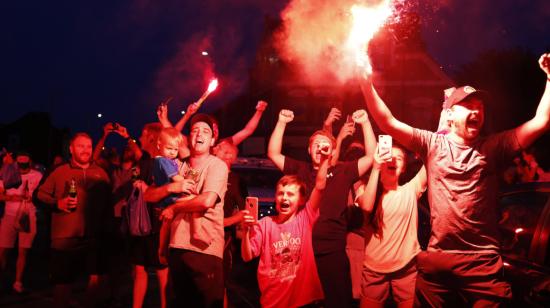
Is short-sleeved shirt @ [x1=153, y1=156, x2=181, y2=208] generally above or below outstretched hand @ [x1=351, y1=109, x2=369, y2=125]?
below

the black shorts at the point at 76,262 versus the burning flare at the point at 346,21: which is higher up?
the burning flare at the point at 346,21

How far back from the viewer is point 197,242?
4.86 meters

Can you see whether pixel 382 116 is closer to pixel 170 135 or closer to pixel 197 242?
pixel 197 242

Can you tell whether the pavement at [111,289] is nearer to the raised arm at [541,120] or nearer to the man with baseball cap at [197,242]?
the man with baseball cap at [197,242]

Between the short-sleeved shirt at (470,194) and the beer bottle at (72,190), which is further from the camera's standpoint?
the beer bottle at (72,190)

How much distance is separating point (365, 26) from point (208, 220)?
2.18 m

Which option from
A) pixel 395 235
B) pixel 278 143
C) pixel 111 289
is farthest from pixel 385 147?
pixel 111 289

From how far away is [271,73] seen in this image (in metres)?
31.8

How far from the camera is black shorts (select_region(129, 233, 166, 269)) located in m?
6.67

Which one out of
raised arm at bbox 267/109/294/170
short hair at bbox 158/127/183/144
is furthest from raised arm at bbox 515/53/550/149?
short hair at bbox 158/127/183/144

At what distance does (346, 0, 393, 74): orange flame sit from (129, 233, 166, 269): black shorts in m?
3.59

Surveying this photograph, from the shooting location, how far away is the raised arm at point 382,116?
4.05 metres

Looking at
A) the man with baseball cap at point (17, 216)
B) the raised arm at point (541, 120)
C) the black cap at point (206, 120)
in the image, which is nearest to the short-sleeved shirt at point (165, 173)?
the black cap at point (206, 120)

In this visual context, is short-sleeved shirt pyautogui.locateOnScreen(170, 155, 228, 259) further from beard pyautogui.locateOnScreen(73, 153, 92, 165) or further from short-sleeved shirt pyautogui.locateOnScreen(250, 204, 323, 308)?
beard pyautogui.locateOnScreen(73, 153, 92, 165)
